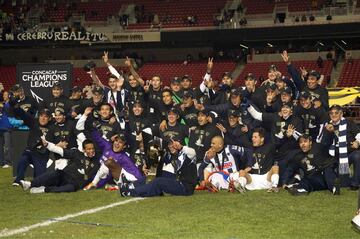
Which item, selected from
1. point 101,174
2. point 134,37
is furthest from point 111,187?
point 134,37

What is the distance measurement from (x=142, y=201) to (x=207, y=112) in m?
2.80

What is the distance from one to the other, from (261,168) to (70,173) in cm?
324

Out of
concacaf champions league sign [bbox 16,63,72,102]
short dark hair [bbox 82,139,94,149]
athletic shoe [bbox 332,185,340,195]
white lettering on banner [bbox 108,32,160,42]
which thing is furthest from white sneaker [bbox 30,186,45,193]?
white lettering on banner [bbox 108,32,160,42]

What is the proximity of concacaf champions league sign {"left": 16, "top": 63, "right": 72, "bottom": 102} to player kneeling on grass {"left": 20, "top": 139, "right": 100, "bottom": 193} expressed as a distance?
7.35ft

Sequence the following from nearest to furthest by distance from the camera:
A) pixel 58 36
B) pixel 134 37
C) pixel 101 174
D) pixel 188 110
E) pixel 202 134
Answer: pixel 101 174 < pixel 202 134 < pixel 188 110 < pixel 58 36 < pixel 134 37

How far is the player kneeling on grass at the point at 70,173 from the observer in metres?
10.8

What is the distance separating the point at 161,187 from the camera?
1006 cm

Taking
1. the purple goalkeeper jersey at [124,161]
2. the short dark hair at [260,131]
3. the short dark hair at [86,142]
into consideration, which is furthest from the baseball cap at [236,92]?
the short dark hair at [86,142]

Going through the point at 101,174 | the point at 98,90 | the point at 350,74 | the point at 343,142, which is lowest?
the point at 101,174

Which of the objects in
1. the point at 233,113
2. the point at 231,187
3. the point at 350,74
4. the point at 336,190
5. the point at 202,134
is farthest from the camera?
the point at 350,74

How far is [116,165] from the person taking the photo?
10617 millimetres

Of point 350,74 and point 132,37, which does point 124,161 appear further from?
point 132,37

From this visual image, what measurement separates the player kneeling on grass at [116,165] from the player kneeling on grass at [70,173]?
0.21m

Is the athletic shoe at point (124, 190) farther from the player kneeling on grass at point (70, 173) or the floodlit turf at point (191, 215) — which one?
the player kneeling on grass at point (70, 173)
